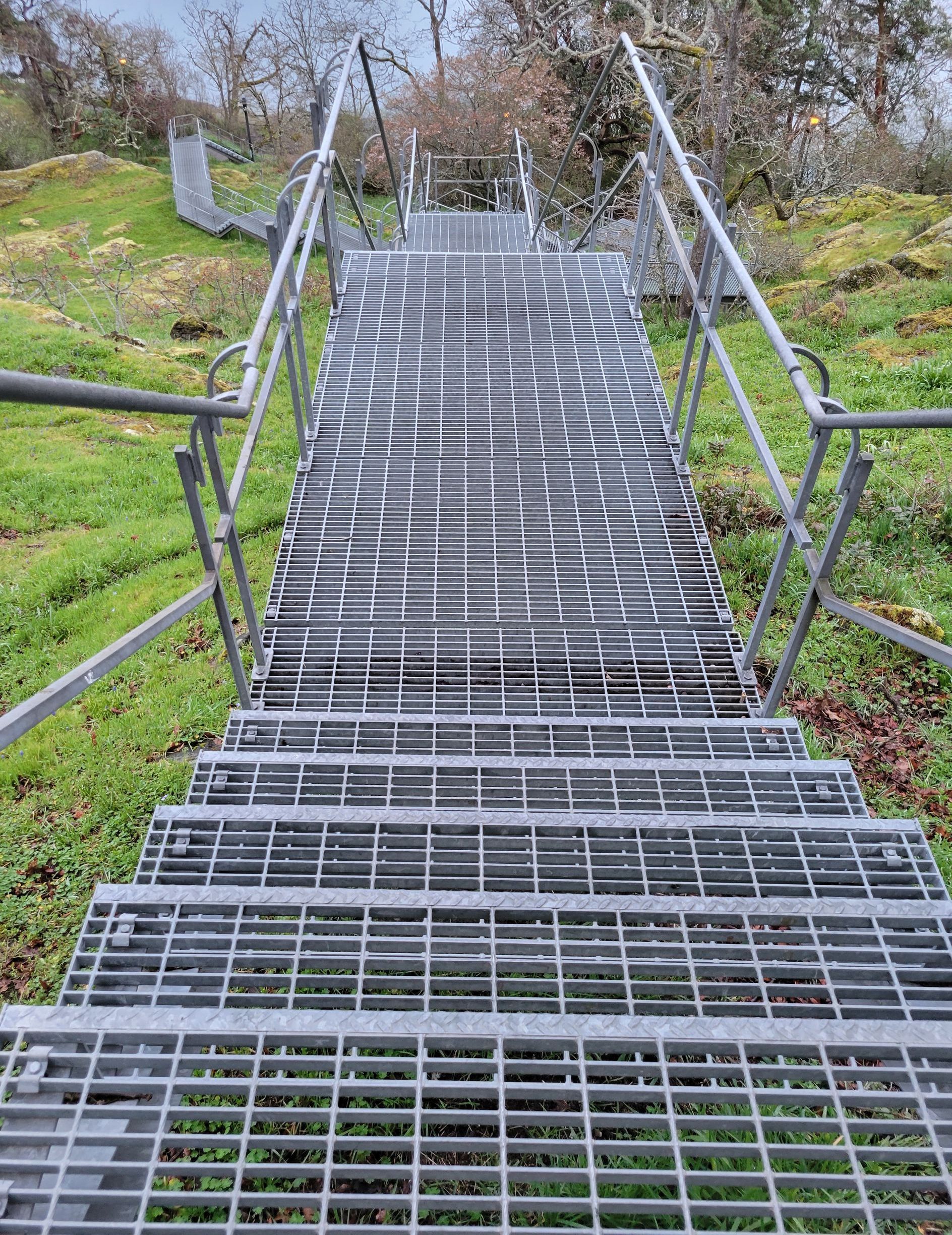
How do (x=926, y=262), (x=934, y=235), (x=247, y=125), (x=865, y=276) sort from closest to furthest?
1. (x=926, y=262)
2. (x=865, y=276)
3. (x=934, y=235)
4. (x=247, y=125)

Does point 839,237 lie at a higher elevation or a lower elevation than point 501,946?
lower

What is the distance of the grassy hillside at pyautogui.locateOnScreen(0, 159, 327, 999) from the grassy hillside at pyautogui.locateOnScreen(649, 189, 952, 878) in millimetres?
2700

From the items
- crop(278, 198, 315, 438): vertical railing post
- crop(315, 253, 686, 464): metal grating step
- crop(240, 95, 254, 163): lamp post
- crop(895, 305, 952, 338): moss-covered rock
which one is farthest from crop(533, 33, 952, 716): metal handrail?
crop(240, 95, 254, 163): lamp post

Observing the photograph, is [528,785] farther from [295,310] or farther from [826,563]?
[295,310]

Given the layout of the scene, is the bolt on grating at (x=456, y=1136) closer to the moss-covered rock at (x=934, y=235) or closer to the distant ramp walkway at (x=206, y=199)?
the moss-covered rock at (x=934, y=235)

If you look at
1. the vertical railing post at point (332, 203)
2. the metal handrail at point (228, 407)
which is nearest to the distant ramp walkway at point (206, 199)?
the vertical railing post at point (332, 203)

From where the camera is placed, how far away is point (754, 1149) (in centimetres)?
125

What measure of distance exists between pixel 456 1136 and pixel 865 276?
9741 mm

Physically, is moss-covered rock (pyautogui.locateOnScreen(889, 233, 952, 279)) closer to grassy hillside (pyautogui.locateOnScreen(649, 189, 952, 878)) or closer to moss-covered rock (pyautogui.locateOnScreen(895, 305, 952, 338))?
grassy hillside (pyautogui.locateOnScreen(649, 189, 952, 878))

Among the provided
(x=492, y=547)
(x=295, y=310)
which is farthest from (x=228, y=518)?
(x=295, y=310)

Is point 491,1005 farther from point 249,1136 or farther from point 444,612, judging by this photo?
point 444,612

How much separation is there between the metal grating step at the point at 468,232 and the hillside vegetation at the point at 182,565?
5.89 feet

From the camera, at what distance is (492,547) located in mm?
3328

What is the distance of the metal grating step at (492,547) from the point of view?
3086 millimetres
